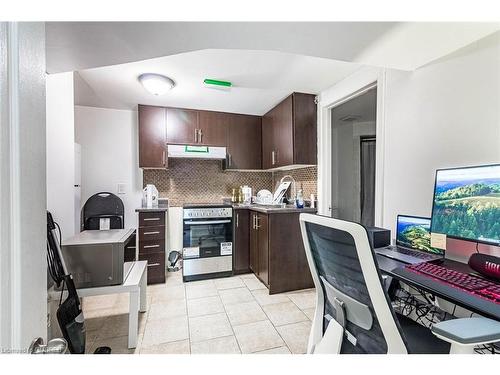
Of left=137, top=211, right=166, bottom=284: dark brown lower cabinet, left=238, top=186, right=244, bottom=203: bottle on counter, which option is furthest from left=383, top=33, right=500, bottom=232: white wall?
left=137, top=211, right=166, bottom=284: dark brown lower cabinet

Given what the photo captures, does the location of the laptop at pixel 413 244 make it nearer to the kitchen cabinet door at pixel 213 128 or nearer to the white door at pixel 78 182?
the kitchen cabinet door at pixel 213 128

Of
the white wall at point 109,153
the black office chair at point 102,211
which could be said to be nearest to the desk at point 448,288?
the black office chair at point 102,211

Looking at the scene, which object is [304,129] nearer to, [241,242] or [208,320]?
[241,242]

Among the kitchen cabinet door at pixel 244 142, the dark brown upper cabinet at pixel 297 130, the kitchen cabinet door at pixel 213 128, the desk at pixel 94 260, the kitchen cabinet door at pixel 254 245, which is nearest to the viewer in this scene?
the desk at pixel 94 260

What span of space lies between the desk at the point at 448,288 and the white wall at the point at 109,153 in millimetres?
3304

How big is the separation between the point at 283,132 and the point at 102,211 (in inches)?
104

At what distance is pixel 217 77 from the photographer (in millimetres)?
2234

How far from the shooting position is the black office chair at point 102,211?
3.02 metres

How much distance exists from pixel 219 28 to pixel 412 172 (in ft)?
5.08

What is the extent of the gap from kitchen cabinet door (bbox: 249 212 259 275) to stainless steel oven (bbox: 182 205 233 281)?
0.26 m

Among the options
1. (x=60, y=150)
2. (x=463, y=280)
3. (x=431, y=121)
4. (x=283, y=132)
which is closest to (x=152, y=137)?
(x=60, y=150)

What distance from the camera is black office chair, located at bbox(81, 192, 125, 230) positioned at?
302cm

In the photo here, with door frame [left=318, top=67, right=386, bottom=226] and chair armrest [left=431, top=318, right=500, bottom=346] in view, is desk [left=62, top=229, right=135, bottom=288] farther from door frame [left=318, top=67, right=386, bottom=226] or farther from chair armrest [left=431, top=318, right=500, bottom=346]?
door frame [left=318, top=67, right=386, bottom=226]
